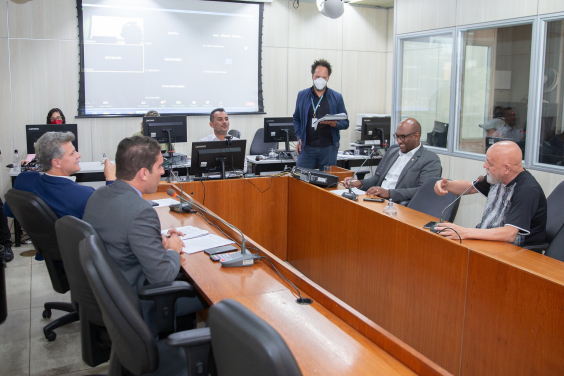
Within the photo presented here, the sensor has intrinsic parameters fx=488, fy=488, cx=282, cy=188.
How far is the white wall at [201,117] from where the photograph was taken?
5902 millimetres

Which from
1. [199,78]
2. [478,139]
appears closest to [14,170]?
[199,78]

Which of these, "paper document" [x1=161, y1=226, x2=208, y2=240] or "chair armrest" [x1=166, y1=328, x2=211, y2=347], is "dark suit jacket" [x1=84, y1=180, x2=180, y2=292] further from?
"paper document" [x1=161, y1=226, x2=208, y2=240]

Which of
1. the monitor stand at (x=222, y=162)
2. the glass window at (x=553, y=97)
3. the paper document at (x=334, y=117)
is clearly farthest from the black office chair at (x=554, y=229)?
the monitor stand at (x=222, y=162)

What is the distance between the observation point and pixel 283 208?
4230mm

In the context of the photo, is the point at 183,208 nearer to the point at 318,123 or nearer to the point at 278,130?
the point at 318,123

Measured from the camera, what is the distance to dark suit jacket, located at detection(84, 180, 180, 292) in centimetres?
196

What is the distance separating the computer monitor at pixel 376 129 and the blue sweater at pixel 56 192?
158 inches

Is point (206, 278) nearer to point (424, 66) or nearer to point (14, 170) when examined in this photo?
point (14, 170)

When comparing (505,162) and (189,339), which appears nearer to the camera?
(189,339)

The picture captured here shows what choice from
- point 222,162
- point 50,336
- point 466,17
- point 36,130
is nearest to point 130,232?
point 50,336

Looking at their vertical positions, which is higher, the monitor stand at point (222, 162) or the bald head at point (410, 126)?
the bald head at point (410, 126)

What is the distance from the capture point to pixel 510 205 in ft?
8.28

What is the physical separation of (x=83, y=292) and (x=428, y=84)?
197 inches

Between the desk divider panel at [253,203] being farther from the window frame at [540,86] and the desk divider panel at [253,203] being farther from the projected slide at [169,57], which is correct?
the projected slide at [169,57]
